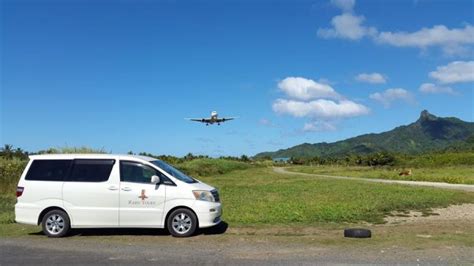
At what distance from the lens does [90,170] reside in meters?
12.3

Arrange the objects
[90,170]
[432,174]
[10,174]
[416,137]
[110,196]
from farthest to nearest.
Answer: [416,137] → [432,174] → [10,174] → [90,170] → [110,196]

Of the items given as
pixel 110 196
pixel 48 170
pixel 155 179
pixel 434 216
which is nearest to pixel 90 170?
pixel 110 196

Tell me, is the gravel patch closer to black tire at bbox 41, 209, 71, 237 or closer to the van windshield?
the van windshield

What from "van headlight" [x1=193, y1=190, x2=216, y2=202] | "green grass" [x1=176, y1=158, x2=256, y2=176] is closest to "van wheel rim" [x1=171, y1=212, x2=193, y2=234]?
"van headlight" [x1=193, y1=190, x2=216, y2=202]

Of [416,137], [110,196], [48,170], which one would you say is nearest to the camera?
[110,196]

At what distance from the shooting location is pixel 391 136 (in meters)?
176

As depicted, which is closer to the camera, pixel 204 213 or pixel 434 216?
pixel 204 213

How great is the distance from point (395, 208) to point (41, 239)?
467 inches

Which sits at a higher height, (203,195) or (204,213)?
(203,195)

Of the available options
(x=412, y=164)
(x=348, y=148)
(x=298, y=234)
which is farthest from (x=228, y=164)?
(x=348, y=148)

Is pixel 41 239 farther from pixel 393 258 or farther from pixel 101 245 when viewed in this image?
pixel 393 258

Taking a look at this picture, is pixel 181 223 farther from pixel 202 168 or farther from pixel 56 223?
pixel 202 168

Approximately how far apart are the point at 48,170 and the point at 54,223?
1.35 meters

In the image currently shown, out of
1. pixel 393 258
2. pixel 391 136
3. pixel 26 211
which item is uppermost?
pixel 391 136
